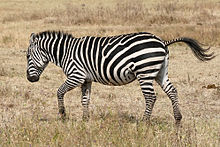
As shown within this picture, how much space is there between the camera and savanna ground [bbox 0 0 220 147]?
5570mm

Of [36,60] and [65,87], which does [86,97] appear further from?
[36,60]

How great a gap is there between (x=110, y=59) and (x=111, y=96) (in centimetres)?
270

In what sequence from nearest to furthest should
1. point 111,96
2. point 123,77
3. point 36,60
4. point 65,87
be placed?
point 123,77 < point 65,87 < point 36,60 < point 111,96

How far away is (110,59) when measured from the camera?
23.9ft

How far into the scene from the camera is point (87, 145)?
17.1 feet

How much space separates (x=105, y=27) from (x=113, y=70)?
14.4 meters

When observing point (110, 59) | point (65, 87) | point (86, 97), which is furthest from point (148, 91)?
point (65, 87)

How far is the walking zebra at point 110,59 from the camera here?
693 centimetres

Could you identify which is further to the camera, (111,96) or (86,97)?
(111,96)

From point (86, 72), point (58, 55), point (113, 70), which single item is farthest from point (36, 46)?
point (113, 70)

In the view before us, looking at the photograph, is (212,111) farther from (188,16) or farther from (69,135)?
(188,16)

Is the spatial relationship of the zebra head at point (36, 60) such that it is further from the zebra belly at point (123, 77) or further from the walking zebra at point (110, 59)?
the zebra belly at point (123, 77)

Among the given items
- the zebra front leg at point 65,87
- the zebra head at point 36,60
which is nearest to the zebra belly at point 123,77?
the zebra front leg at point 65,87

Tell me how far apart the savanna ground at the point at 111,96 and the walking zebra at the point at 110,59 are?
19.6 inches
